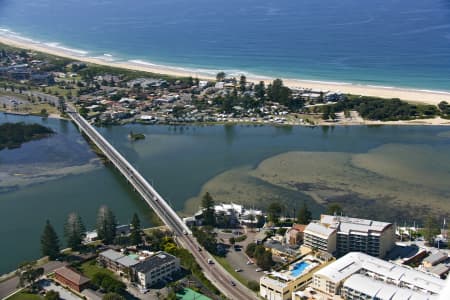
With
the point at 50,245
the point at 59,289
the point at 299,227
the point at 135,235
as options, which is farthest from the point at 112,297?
the point at 299,227

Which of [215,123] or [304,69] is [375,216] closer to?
[215,123]

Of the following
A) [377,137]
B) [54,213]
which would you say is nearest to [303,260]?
[54,213]

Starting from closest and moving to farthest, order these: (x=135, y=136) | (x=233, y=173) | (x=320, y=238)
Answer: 1. (x=320, y=238)
2. (x=233, y=173)
3. (x=135, y=136)

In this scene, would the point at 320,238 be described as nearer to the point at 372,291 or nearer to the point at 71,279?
the point at 372,291

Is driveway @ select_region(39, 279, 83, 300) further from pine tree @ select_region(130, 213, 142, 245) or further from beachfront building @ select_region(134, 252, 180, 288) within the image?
pine tree @ select_region(130, 213, 142, 245)

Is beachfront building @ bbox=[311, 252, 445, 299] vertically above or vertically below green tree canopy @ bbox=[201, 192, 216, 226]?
below

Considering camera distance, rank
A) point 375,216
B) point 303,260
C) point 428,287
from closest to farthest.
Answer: point 428,287
point 303,260
point 375,216

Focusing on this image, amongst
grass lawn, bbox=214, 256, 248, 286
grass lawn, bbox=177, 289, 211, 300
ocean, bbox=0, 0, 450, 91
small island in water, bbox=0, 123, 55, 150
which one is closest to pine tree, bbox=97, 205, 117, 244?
grass lawn, bbox=214, 256, 248, 286
